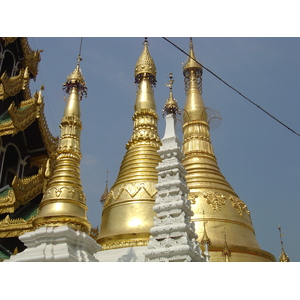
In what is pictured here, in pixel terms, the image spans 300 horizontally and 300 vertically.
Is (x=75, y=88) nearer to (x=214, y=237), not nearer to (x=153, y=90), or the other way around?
(x=153, y=90)

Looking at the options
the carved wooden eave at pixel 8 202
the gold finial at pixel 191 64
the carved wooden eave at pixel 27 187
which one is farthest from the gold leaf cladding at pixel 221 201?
the gold finial at pixel 191 64

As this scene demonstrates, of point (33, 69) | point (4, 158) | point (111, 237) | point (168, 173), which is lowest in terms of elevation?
point (168, 173)

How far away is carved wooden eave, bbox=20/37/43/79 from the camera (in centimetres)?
1501

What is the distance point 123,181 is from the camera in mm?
12023

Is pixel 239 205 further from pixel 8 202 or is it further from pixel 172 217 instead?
pixel 172 217

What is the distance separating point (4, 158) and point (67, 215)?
10.6 ft

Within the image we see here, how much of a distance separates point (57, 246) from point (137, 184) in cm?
648

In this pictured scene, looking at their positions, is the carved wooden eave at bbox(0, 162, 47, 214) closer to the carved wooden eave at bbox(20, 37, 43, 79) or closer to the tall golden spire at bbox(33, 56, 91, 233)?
the tall golden spire at bbox(33, 56, 91, 233)

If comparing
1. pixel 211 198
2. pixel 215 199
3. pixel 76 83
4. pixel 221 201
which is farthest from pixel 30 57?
pixel 221 201

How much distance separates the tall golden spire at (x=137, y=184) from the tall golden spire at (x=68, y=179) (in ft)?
2.77

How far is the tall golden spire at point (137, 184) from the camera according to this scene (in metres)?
10.7

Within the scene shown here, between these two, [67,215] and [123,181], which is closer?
[67,215]

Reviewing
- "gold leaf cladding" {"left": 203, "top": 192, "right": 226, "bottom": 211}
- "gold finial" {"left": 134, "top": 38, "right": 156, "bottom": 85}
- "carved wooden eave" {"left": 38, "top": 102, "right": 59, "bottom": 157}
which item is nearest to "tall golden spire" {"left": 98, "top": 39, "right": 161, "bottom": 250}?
"gold finial" {"left": 134, "top": 38, "right": 156, "bottom": 85}
